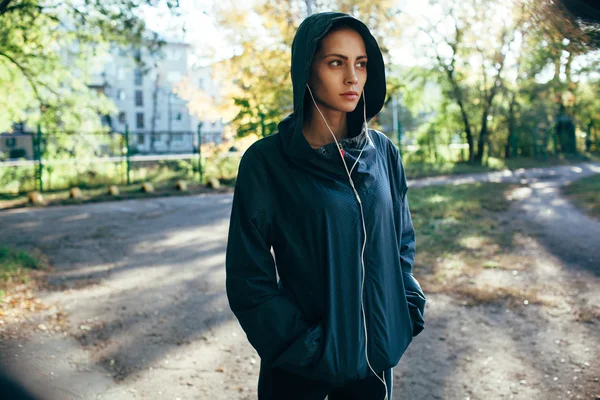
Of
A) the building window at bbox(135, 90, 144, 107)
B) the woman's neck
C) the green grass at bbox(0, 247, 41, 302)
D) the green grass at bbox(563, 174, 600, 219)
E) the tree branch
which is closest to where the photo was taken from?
the woman's neck

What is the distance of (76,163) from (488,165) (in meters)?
16.8

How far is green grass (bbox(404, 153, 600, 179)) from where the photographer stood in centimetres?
A: 2070

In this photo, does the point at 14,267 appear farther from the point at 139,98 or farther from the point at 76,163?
the point at 139,98

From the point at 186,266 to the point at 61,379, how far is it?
139 inches

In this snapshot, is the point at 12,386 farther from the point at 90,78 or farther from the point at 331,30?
the point at 90,78

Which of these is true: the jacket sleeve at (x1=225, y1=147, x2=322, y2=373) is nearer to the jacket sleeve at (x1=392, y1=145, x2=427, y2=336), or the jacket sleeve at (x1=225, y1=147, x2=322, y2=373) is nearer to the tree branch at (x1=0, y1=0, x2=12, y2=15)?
the jacket sleeve at (x1=392, y1=145, x2=427, y2=336)

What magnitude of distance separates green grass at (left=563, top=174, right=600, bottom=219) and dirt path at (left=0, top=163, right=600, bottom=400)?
2242 millimetres

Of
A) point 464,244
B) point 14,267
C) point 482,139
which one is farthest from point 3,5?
point 482,139

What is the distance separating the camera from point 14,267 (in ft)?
23.5

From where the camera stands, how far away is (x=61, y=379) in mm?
4004

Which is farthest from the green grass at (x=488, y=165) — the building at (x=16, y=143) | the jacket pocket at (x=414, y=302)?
the jacket pocket at (x=414, y=302)

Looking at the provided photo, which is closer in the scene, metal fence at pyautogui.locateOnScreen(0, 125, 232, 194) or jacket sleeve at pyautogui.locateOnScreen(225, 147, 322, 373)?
jacket sleeve at pyautogui.locateOnScreen(225, 147, 322, 373)

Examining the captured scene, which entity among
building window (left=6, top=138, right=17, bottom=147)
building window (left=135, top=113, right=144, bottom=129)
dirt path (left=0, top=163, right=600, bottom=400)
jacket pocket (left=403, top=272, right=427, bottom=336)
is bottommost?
dirt path (left=0, top=163, right=600, bottom=400)

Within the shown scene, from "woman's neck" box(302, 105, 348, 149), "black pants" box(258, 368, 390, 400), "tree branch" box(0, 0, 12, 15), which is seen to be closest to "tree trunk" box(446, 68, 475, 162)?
"tree branch" box(0, 0, 12, 15)
